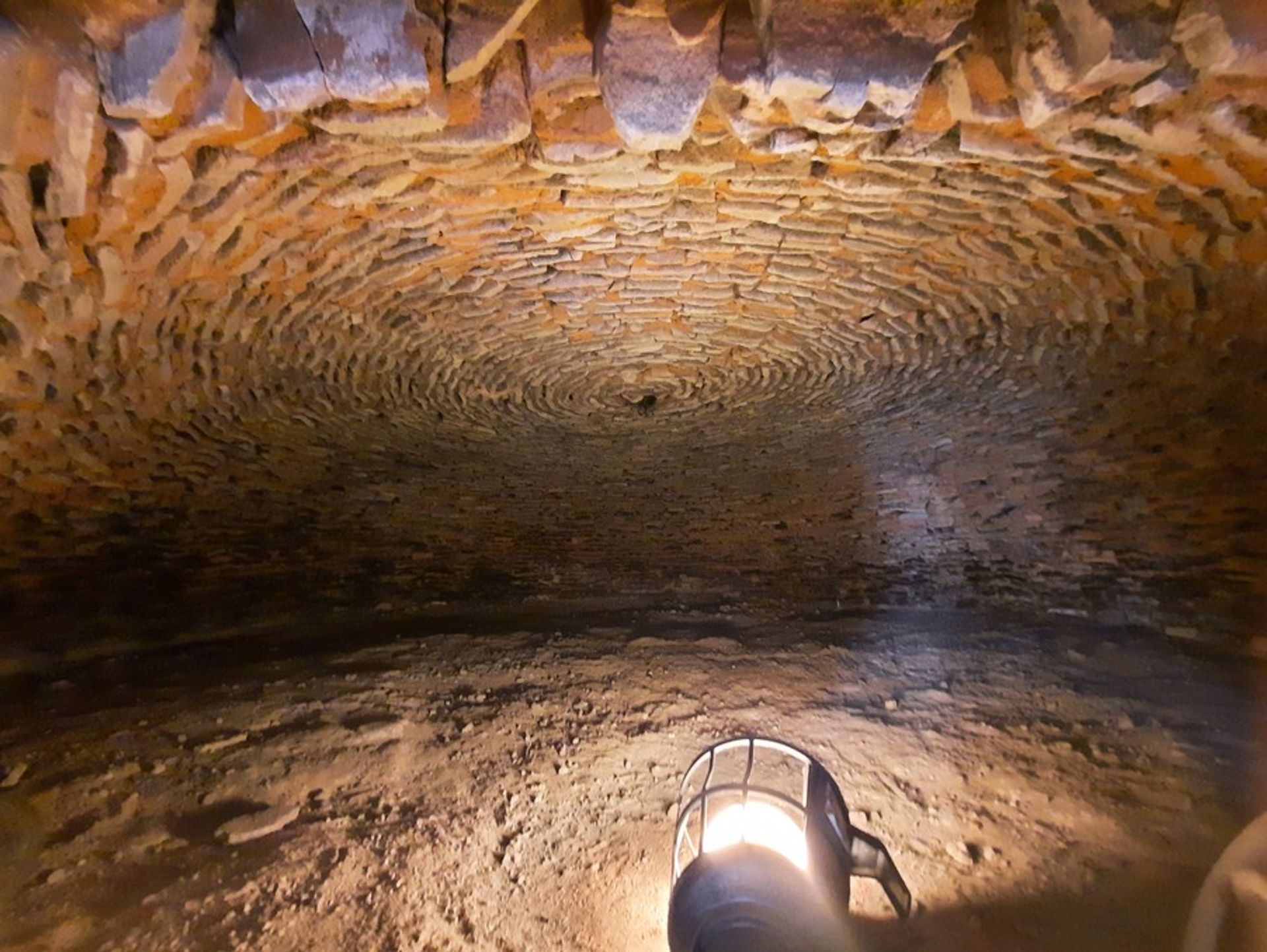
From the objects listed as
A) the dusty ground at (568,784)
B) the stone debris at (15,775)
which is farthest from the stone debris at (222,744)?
the stone debris at (15,775)

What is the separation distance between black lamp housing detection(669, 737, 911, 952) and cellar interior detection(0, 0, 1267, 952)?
0.26 meters

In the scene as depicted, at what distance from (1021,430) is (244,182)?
11.2 ft

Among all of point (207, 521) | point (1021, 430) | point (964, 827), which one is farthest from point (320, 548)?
point (1021, 430)

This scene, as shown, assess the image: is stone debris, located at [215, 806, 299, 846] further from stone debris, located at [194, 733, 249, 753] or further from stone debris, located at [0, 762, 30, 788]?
stone debris, located at [0, 762, 30, 788]

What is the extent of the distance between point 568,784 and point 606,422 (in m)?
2.46

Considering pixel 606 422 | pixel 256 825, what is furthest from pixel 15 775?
pixel 606 422

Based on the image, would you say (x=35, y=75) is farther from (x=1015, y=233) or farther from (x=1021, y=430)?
(x=1021, y=430)

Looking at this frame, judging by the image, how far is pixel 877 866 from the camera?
1184 millimetres

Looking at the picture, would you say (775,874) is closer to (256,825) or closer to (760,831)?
(760,831)

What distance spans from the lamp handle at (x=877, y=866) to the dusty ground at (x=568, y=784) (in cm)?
25

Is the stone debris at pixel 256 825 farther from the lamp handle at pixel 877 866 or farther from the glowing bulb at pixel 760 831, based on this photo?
the lamp handle at pixel 877 866

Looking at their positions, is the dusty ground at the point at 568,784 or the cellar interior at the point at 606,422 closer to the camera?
the cellar interior at the point at 606,422

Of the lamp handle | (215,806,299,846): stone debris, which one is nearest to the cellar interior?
(215,806,299,846): stone debris

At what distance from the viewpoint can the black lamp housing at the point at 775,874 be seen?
3.20 ft
